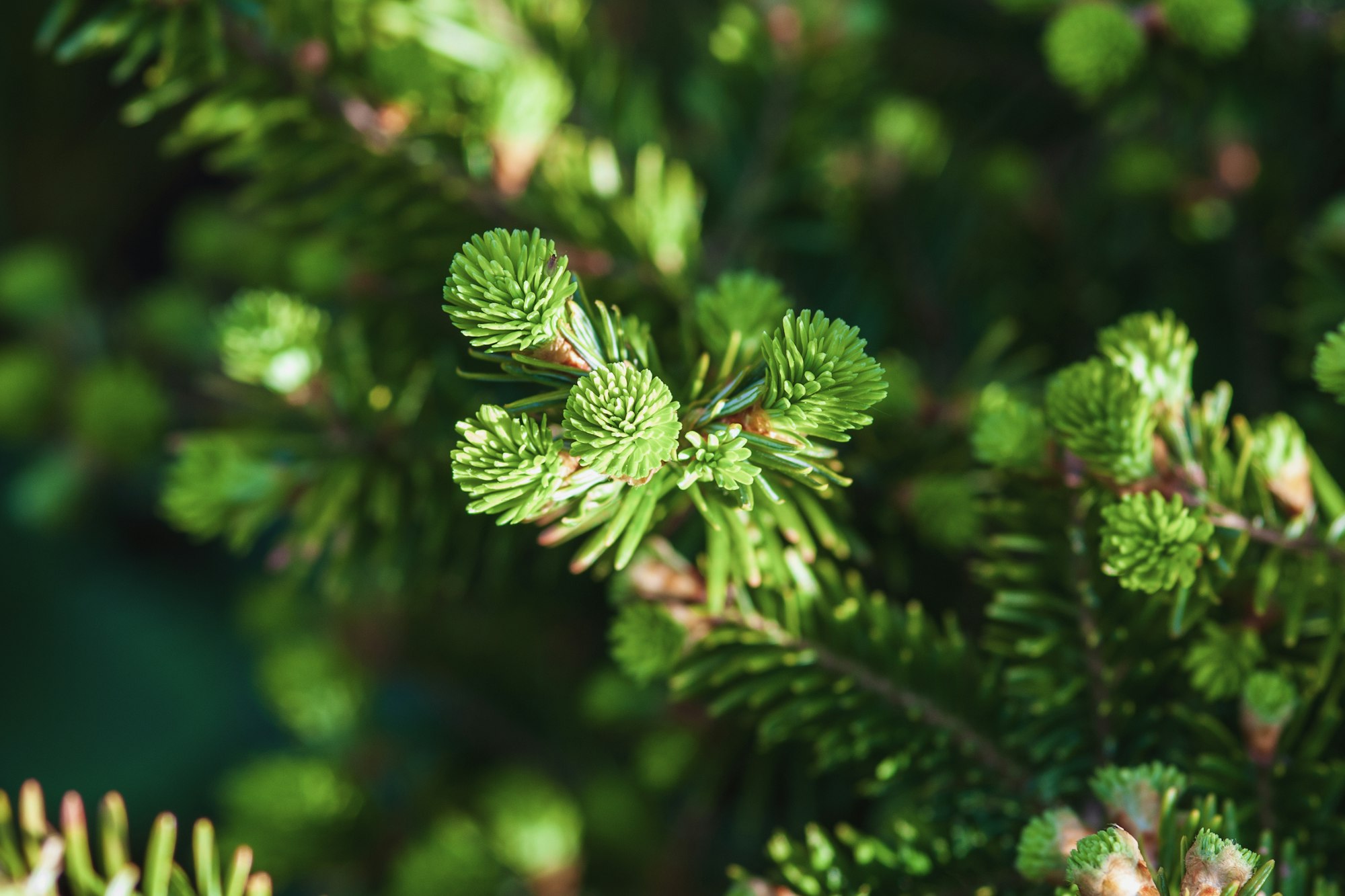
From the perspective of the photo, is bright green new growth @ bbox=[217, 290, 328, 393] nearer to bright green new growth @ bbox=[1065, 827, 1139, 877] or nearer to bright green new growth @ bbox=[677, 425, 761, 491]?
bright green new growth @ bbox=[677, 425, 761, 491]

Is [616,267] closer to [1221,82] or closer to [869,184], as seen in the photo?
[869,184]

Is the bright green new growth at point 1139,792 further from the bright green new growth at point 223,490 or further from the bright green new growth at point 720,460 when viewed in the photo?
the bright green new growth at point 223,490

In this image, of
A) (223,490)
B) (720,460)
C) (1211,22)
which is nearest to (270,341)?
(223,490)

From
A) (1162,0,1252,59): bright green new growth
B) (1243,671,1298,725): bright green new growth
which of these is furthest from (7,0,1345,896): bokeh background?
(1243,671,1298,725): bright green new growth

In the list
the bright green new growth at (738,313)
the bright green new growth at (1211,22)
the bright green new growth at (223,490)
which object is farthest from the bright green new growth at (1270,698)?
the bright green new growth at (223,490)

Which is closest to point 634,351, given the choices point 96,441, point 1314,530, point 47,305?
point 1314,530

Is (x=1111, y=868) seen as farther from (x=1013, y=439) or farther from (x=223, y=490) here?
(x=223, y=490)
